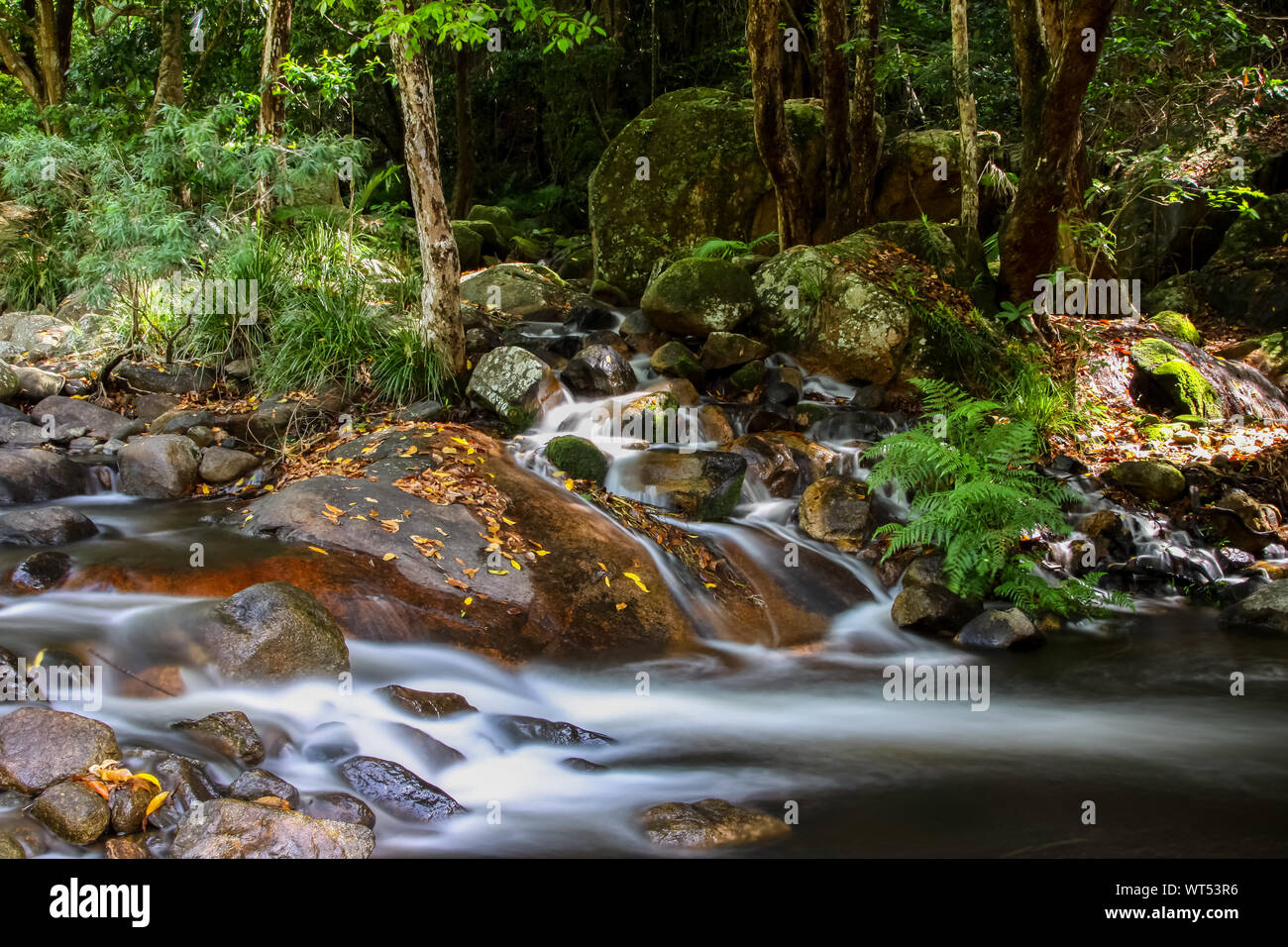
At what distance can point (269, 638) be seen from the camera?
17.6 feet

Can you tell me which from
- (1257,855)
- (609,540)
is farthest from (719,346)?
(1257,855)

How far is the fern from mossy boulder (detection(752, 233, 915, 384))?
1306mm

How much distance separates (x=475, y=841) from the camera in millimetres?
4574

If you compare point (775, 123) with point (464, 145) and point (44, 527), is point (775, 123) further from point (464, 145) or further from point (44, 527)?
point (464, 145)

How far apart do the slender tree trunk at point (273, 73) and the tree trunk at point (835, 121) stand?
20.3ft

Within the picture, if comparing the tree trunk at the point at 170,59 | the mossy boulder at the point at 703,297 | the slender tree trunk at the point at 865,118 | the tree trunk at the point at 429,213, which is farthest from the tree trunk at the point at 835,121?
the tree trunk at the point at 170,59

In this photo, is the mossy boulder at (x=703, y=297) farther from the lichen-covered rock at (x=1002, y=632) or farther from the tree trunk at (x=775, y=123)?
the lichen-covered rock at (x=1002, y=632)

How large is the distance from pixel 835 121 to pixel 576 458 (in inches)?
257

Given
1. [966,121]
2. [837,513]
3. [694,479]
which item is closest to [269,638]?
[694,479]

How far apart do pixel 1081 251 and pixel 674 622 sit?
30.8ft

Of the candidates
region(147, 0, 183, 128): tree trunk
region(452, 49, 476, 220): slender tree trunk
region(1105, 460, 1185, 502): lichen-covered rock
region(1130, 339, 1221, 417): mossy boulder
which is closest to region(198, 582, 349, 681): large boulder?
region(1105, 460, 1185, 502): lichen-covered rock

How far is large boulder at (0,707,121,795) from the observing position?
4.05 meters

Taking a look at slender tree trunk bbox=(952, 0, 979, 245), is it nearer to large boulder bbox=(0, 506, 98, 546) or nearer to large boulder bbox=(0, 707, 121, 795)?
large boulder bbox=(0, 506, 98, 546)
